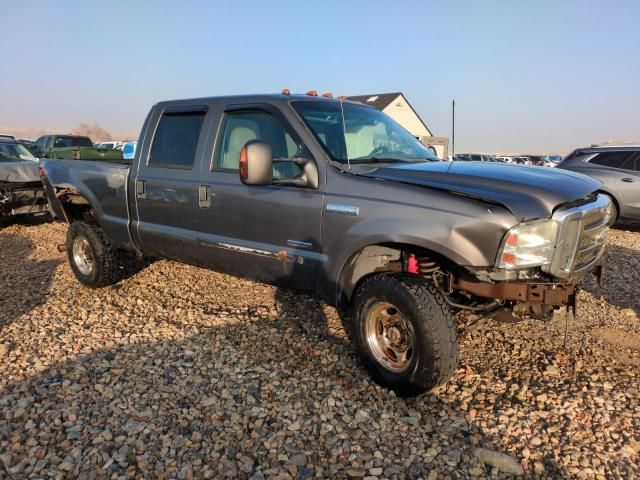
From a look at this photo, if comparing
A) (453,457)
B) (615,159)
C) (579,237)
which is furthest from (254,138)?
(615,159)

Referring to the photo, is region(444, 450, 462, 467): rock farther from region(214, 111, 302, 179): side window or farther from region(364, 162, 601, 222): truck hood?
region(214, 111, 302, 179): side window

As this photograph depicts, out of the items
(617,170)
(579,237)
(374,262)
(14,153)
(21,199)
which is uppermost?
(14,153)

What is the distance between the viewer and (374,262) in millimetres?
3357

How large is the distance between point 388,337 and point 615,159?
8.18 meters

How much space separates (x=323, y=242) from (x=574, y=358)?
2125mm

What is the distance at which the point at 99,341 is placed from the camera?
13.1ft

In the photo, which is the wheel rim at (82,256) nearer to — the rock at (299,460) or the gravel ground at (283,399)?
the gravel ground at (283,399)

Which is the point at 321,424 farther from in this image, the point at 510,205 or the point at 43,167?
the point at 43,167

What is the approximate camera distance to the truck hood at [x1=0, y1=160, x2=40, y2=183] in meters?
9.02

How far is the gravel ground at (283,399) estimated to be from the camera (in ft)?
8.35

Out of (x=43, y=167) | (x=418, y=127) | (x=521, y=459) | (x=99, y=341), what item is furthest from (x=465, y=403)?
(x=418, y=127)

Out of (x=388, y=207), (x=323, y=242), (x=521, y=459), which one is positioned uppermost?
(x=388, y=207)

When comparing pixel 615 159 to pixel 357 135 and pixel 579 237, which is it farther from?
pixel 579 237

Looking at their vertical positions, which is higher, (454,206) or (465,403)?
(454,206)
